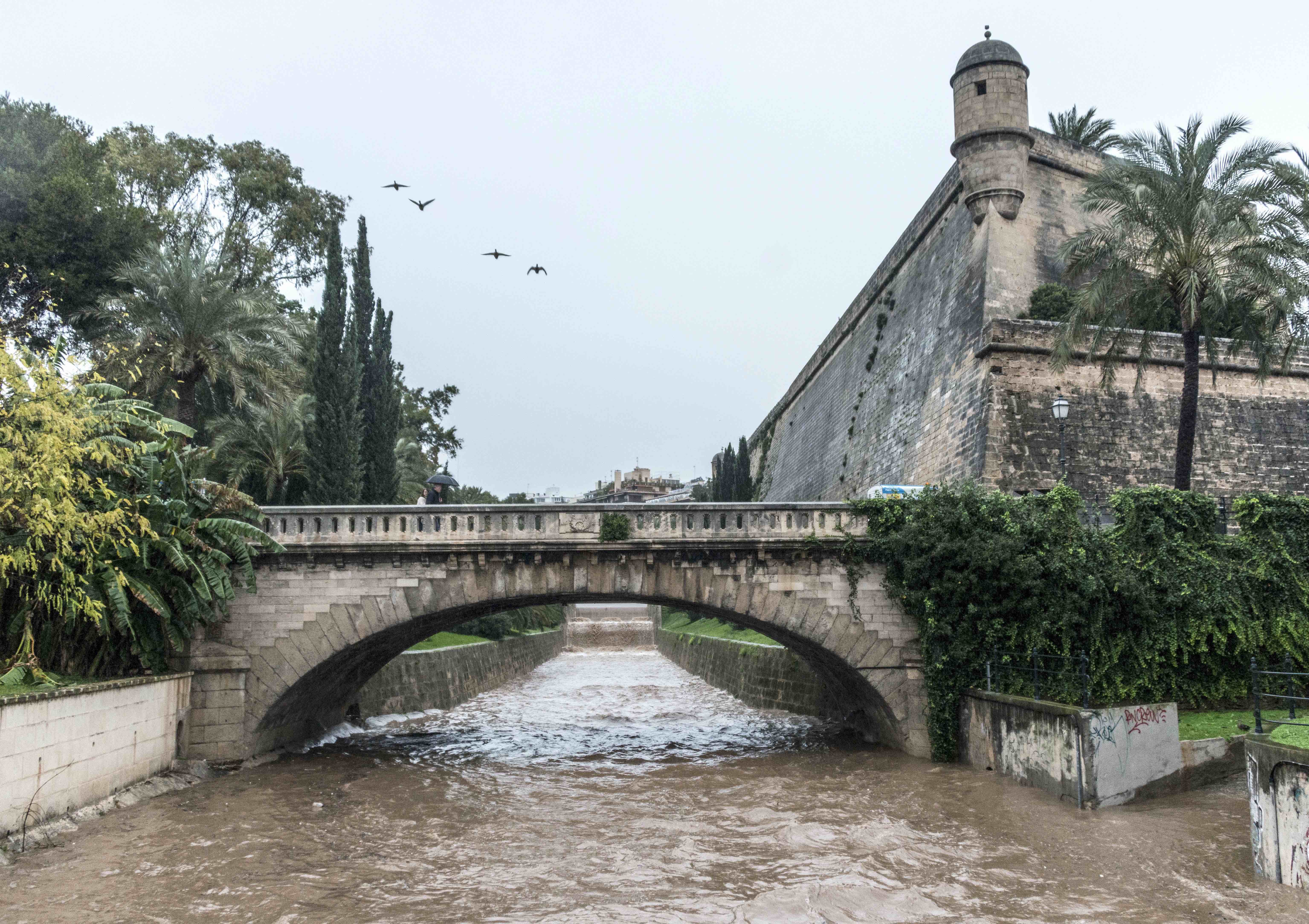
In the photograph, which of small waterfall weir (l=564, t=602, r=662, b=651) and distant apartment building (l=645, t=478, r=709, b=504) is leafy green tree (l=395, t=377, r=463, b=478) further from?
distant apartment building (l=645, t=478, r=709, b=504)

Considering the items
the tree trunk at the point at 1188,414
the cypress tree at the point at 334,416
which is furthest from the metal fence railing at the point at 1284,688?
the cypress tree at the point at 334,416

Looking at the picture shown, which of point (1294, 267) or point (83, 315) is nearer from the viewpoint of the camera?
point (1294, 267)

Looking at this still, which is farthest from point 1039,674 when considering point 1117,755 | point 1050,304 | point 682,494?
point 682,494

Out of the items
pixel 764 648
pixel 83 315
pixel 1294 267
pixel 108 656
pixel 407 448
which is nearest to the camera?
pixel 108 656

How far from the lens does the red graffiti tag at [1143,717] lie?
12.4 meters

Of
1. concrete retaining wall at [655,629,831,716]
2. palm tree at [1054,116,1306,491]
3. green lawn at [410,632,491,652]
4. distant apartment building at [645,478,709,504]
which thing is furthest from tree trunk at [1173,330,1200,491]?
distant apartment building at [645,478,709,504]

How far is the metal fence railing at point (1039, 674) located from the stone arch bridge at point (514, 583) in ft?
4.87

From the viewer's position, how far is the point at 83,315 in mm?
26234

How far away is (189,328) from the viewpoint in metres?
22.4

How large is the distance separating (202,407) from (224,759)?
50.5 feet

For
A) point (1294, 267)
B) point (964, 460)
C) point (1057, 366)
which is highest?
point (1294, 267)

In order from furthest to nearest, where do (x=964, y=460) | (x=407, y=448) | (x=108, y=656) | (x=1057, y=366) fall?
(x=407, y=448), (x=964, y=460), (x=1057, y=366), (x=108, y=656)

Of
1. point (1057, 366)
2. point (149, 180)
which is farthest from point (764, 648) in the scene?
point (149, 180)

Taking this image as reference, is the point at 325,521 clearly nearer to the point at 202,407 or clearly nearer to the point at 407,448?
the point at 202,407
